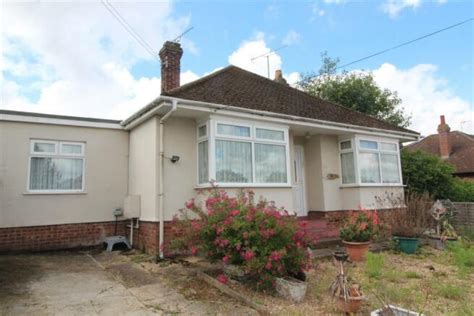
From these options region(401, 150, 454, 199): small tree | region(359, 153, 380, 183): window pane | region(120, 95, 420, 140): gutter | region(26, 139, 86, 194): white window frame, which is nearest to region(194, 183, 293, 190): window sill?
region(120, 95, 420, 140): gutter

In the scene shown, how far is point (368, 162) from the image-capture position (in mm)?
10703

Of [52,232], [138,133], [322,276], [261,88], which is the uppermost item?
[261,88]

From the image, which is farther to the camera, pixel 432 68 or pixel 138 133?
pixel 432 68

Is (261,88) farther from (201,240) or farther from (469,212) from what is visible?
(469,212)

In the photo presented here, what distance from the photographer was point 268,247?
180 inches

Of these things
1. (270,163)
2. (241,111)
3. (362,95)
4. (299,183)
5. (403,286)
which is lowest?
(403,286)

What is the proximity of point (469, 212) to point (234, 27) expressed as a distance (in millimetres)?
10370

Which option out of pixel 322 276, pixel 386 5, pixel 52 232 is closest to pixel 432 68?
pixel 386 5

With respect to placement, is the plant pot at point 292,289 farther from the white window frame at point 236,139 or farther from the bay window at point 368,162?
the bay window at point 368,162

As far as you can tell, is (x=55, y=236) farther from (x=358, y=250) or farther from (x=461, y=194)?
(x=461, y=194)

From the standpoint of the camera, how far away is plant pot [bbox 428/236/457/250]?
8.62m

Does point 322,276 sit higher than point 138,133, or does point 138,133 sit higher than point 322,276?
point 138,133

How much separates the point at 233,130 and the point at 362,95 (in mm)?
15499

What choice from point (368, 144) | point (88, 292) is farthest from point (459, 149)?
point (88, 292)
